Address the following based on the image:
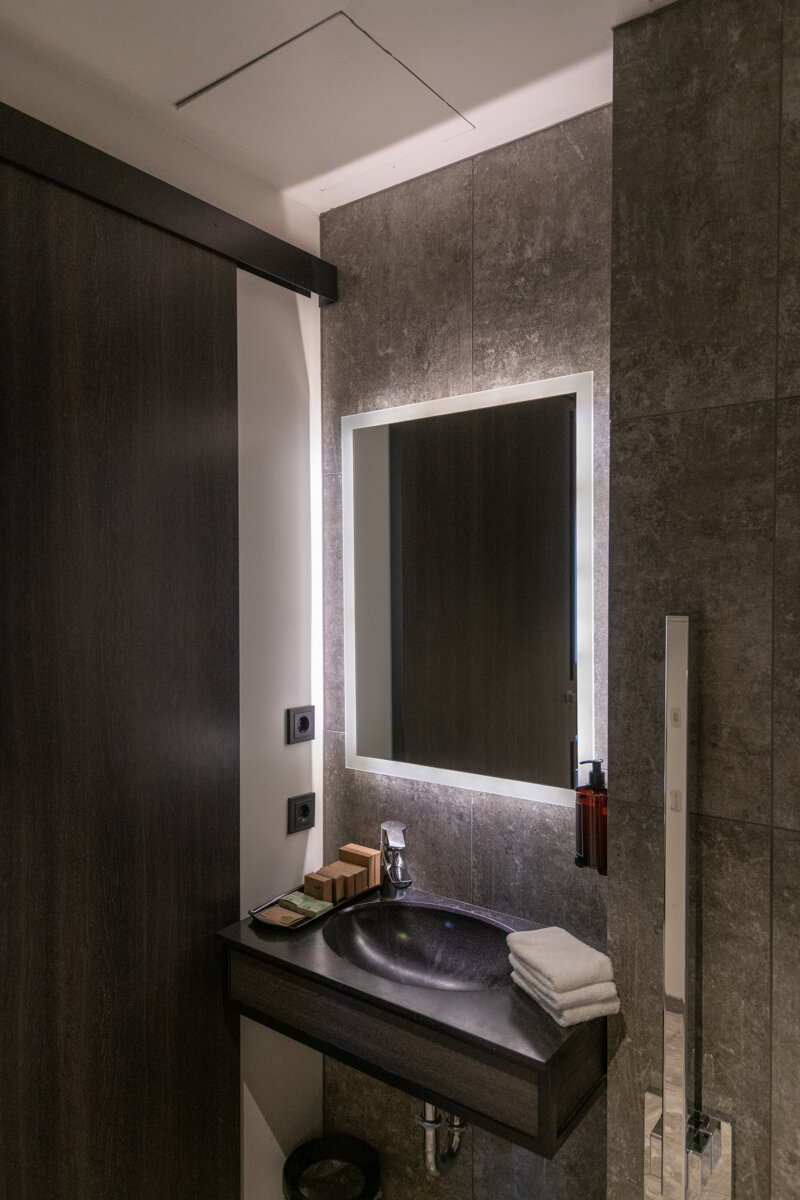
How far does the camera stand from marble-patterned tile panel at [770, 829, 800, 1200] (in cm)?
116

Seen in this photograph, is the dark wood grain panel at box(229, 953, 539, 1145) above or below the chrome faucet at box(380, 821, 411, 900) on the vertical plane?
below

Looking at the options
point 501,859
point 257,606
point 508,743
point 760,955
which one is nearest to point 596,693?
point 508,743

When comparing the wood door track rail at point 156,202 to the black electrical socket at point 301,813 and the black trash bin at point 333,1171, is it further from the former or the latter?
the black trash bin at point 333,1171

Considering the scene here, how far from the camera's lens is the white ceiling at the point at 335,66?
1325 mm

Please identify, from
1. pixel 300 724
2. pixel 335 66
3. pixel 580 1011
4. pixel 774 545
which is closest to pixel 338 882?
pixel 300 724

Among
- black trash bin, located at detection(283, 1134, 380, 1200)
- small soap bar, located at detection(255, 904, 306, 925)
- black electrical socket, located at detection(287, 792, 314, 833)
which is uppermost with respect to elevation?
black electrical socket, located at detection(287, 792, 314, 833)

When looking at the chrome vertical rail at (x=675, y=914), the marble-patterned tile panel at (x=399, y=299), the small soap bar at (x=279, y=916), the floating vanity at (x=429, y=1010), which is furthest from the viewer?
the marble-patterned tile panel at (x=399, y=299)

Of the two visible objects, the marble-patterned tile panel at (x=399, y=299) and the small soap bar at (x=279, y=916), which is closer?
the small soap bar at (x=279, y=916)

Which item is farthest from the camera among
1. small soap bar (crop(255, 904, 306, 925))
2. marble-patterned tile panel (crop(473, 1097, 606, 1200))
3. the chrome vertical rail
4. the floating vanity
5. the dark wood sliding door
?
small soap bar (crop(255, 904, 306, 925))

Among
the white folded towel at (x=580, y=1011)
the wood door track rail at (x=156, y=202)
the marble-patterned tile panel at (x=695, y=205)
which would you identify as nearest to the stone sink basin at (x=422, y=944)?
the white folded towel at (x=580, y=1011)

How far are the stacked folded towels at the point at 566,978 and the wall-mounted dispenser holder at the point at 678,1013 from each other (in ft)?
0.55

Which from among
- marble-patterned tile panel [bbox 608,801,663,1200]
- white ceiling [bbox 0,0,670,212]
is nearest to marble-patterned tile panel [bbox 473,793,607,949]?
marble-patterned tile panel [bbox 608,801,663,1200]

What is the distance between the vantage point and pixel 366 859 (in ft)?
6.17

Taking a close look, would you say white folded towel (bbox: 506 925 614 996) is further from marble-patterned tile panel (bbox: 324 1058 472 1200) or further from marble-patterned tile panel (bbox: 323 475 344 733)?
marble-patterned tile panel (bbox: 323 475 344 733)
